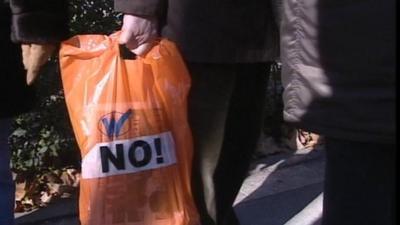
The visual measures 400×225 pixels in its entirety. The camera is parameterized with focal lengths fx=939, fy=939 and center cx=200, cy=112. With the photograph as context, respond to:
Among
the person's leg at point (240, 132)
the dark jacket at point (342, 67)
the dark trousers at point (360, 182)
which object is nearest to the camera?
the dark jacket at point (342, 67)

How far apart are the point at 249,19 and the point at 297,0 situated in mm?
888

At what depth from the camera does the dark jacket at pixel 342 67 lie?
2115 millimetres

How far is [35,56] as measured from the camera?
10.4 ft

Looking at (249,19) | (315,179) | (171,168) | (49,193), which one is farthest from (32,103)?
(315,179)

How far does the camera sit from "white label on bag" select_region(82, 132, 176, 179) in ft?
9.83

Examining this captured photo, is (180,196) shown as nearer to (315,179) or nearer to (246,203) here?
(246,203)

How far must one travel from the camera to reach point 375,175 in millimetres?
2316

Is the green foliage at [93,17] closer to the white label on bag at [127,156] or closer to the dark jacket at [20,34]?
the dark jacket at [20,34]

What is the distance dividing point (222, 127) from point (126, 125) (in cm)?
47


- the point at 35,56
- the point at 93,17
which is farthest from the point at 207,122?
the point at 93,17

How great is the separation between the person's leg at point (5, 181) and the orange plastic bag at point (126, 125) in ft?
1.66

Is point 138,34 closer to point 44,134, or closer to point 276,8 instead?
point 276,8

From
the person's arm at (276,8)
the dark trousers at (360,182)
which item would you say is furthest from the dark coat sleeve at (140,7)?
the dark trousers at (360,182)

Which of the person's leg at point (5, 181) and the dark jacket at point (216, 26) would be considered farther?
the person's leg at point (5, 181)
